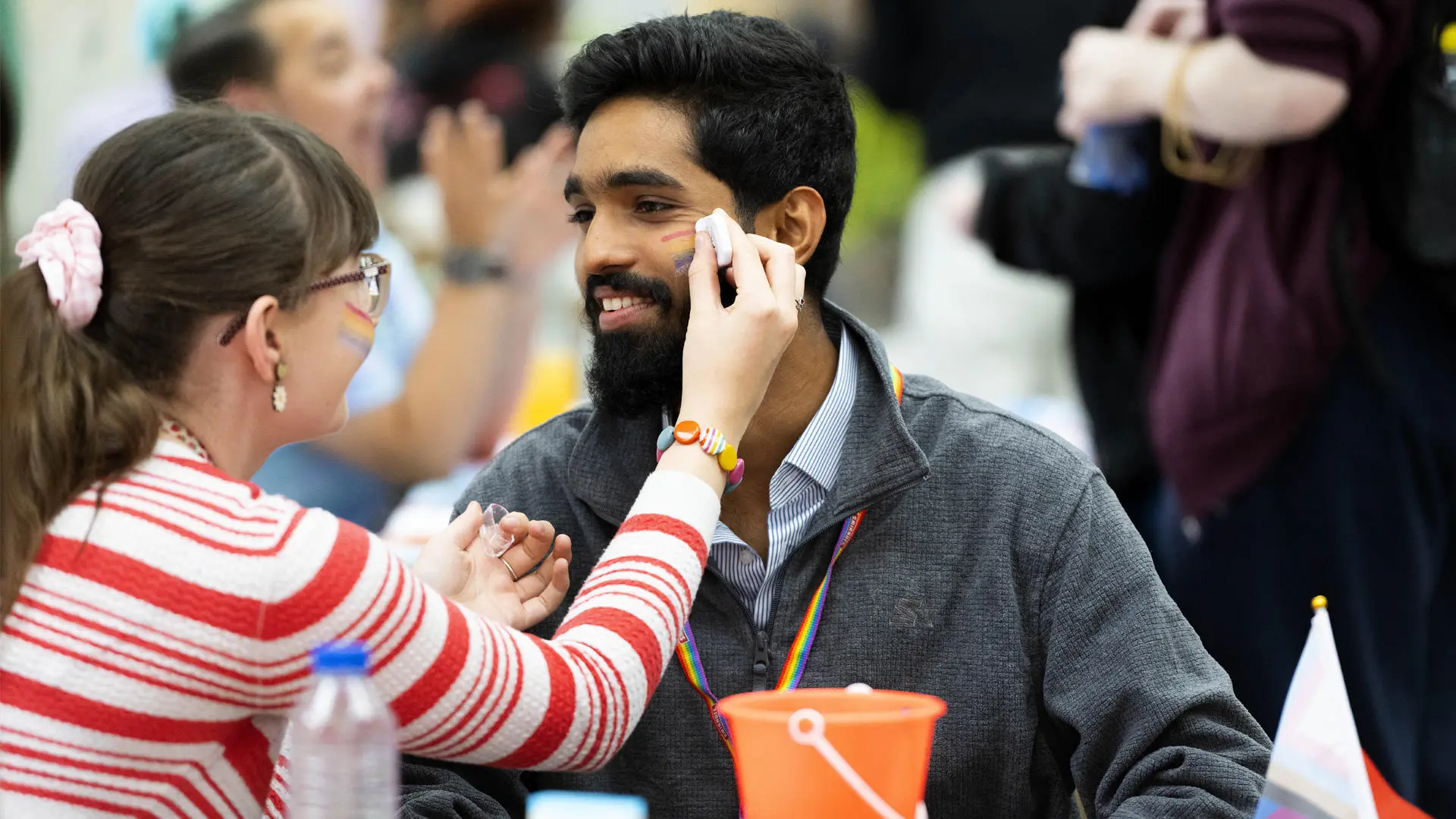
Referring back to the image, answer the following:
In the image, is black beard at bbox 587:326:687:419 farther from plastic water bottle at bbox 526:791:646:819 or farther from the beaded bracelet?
plastic water bottle at bbox 526:791:646:819

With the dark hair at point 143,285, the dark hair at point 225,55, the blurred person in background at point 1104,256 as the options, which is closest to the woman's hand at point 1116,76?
the blurred person in background at point 1104,256

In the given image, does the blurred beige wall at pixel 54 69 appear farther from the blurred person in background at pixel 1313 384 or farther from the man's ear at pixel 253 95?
the blurred person in background at pixel 1313 384

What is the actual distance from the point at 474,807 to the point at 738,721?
55 centimetres

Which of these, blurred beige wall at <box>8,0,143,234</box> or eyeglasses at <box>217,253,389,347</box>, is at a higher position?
blurred beige wall at <box>8,0,143,234</box>

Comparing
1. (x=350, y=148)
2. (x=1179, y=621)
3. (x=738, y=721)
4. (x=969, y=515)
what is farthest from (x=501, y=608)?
(x=350, y=148)

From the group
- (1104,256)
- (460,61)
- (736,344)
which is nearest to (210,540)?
(736,344)

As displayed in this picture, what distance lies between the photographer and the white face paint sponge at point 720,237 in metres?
1.88

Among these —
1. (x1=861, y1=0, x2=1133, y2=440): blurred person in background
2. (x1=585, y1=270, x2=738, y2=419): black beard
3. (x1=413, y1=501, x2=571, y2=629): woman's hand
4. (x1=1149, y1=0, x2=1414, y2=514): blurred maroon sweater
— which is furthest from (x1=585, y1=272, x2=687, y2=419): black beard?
(x1=861, y1=0, x2=1133, y2=440): blurred person in background

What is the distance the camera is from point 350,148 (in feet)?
13.7

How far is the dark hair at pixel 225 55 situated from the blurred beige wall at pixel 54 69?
1.25ft

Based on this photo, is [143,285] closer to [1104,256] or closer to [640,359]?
[640,359]

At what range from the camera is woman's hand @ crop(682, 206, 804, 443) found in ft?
5.72

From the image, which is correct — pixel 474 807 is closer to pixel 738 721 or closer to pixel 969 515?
pixel 738 721

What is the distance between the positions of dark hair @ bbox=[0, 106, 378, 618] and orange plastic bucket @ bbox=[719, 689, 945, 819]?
2.21 ft
